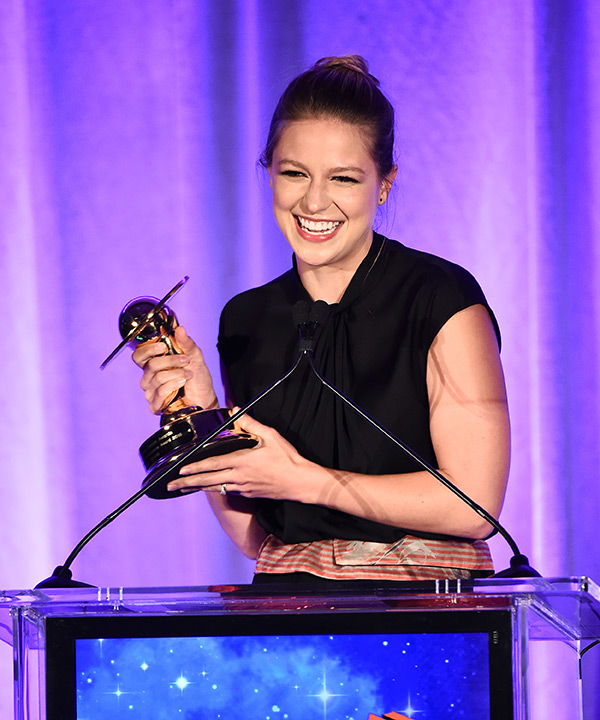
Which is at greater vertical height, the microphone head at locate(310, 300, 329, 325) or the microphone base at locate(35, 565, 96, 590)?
the microphone head at locate(310, 300, 329, 325)

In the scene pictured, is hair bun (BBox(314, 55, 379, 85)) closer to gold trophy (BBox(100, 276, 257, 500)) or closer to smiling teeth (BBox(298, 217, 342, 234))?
smiling teeth (BBox(298, 217, 342, 234))

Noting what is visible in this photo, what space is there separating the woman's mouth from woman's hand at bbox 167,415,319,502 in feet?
1.00

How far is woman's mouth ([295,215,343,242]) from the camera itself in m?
1.37

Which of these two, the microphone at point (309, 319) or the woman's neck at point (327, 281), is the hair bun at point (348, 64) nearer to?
the woman's neck at point (327, 281)

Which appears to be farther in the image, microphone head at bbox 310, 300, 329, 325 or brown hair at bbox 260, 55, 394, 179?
brown hair at bbox 260, 55, 394, 179

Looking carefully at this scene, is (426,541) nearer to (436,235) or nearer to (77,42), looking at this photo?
(436,235)

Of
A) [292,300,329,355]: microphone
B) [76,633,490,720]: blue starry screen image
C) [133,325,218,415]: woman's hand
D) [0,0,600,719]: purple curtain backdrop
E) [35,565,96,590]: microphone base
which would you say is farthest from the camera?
[0,0,600,719]: purple curtain backdrop

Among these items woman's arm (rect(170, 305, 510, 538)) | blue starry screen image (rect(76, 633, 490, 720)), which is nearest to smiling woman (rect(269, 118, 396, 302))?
woman's arm (rect(170, 305, 510, 538))

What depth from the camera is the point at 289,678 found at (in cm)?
81

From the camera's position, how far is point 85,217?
1.98 meters

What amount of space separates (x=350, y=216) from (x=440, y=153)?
0.69 meters

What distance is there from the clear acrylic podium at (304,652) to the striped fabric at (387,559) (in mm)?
374

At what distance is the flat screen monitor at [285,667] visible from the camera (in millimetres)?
802

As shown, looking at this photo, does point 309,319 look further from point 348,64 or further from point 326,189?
point 348,64
